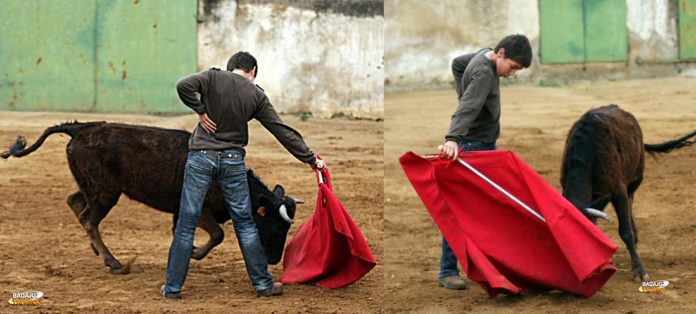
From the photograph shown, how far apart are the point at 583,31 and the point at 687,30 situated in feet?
6.01

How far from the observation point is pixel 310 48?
57.9ft

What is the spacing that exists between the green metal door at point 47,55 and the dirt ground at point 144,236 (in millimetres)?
515

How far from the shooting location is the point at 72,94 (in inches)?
639

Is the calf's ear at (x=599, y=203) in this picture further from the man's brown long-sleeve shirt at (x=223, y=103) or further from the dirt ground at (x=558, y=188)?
the man's brown long-sleeve shirt at (x=223, y=103)

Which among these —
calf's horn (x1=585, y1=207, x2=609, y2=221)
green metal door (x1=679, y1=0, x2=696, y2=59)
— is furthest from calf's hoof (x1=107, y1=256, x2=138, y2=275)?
green metal door (x1=679, y1=0, x2=696, y2=59)

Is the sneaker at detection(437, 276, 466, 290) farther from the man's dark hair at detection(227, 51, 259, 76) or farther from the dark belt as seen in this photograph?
the man's dark hair at detection(227, 51, 259, 76)

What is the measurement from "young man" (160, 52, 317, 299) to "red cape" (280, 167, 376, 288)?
1.78 feet

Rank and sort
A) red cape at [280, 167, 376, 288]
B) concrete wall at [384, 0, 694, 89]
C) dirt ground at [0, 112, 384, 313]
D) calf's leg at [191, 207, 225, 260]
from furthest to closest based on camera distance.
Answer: concrete wall at [384, 0, 694, 89] → calf's leg at [191, 207, 225, 260] → red cape at [280, 167, 376, 288] → dirt ground at [0, 112, 384, 313]

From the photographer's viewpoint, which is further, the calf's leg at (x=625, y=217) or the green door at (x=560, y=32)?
the green door at (x=560, y=32)

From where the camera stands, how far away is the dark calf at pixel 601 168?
7.50 m

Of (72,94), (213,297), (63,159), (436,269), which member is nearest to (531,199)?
(436,269)

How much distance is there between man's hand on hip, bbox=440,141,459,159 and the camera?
6988 mm

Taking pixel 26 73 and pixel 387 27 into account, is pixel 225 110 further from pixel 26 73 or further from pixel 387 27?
pixel 387 27

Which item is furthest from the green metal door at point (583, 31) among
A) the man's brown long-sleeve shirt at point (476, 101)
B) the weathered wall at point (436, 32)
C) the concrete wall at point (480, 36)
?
the man's brown long-sleeve shirt at point (476, 101)
